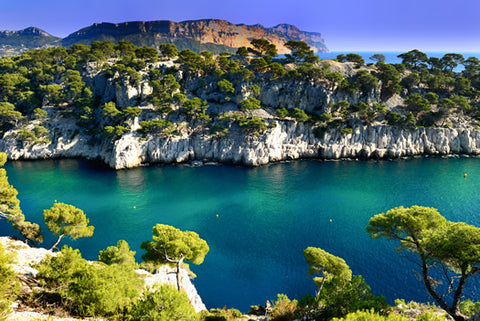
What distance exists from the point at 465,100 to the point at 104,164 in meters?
107

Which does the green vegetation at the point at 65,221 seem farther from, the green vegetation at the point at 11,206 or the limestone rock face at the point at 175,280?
the limestone rock face at the point at 175,280

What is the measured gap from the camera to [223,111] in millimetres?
76438

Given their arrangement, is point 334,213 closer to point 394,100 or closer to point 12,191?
point 12,191

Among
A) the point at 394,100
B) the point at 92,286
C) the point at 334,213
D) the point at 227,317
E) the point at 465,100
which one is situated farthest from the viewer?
the point at 394,100

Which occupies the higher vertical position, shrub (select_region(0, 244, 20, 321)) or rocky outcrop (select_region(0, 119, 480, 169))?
rocky outcrop (select_region(0, 119, 480, 169))

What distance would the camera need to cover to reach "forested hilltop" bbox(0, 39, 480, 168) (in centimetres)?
6981

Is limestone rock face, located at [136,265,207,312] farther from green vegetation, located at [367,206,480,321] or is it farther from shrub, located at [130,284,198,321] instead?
green vegetation, located at [367,206,480,321]

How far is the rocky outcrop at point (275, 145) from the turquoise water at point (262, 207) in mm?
4157

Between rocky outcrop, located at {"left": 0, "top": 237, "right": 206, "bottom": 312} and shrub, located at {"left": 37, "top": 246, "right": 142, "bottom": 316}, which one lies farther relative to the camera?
rocky outcrop, located at {"left": 0, "top": 237, "right": 206, "bottom": 312}

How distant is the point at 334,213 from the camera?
141 feet

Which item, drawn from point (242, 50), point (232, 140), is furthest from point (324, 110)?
point (242, 50)

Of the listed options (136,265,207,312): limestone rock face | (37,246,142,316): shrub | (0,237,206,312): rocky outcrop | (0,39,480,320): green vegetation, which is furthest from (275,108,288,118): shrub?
(37,246,142,316): shrub

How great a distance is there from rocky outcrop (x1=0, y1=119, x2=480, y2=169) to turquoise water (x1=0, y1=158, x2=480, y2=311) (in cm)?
416

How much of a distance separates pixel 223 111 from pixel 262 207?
39.7 metres
